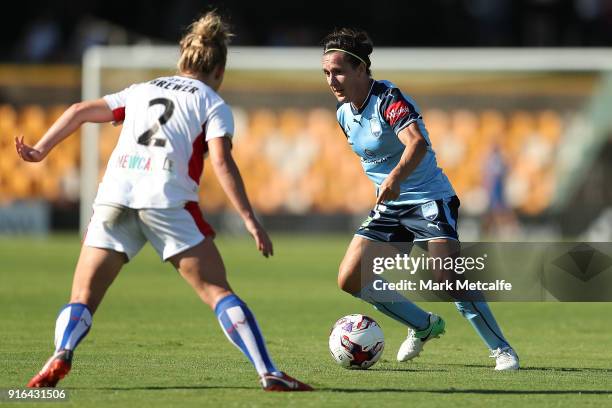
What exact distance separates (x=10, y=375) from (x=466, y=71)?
721 inches

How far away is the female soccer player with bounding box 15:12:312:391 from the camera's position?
6840 mm

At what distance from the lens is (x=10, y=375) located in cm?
774

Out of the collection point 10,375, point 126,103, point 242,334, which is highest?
point 126,103

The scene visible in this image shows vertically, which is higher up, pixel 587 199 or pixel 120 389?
pixel 120 389

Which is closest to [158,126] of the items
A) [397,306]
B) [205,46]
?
[205,46]

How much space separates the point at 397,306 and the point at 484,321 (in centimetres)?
62

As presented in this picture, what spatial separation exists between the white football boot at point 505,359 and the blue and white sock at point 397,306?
1.93 feet

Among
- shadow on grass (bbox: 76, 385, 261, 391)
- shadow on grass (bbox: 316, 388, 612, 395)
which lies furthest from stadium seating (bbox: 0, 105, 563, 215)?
shadow on grass (bbox: 316, 388, 612, 395)

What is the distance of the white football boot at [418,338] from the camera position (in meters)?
8.87

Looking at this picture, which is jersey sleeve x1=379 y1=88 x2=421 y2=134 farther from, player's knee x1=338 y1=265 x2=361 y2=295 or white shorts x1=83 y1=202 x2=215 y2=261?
white shorts x1=83 y1=202 x2=215 y2=261

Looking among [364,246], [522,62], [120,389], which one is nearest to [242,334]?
[120,389]

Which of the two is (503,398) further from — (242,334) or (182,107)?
(182,107)

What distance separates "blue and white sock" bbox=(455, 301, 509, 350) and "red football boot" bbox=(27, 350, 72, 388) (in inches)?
117

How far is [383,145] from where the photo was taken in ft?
28.2
